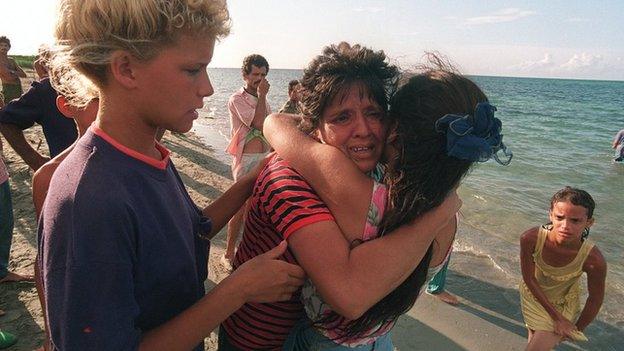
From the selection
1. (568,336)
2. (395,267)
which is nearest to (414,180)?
(395,267)

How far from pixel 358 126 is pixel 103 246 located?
1099mm

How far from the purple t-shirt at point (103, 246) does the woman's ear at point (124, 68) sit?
0.16 metres

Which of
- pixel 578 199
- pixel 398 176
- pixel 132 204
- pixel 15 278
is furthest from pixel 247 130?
pixel 132 204

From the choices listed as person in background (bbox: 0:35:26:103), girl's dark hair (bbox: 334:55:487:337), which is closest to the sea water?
girl's dark hair (bbox: 334:55:487:337)

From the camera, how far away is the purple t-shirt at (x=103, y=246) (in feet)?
3.19

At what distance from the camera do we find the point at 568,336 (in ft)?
11.1

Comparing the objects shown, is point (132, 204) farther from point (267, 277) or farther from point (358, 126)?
point (358, 126)

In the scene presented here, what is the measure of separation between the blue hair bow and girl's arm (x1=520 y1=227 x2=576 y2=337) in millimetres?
2539

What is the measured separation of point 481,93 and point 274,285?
1.05 meters

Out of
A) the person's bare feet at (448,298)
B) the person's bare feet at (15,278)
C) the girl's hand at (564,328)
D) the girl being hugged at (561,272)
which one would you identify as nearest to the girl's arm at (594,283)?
the girl being hugged at (561,272)

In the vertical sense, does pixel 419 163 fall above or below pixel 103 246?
above

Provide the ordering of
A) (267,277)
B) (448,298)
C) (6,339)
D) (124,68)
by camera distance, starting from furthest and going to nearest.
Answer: (448,298) < (6,339) < (267,277) < (124,68)

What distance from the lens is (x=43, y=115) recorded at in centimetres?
344

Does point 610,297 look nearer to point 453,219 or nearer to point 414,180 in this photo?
point 453,219
